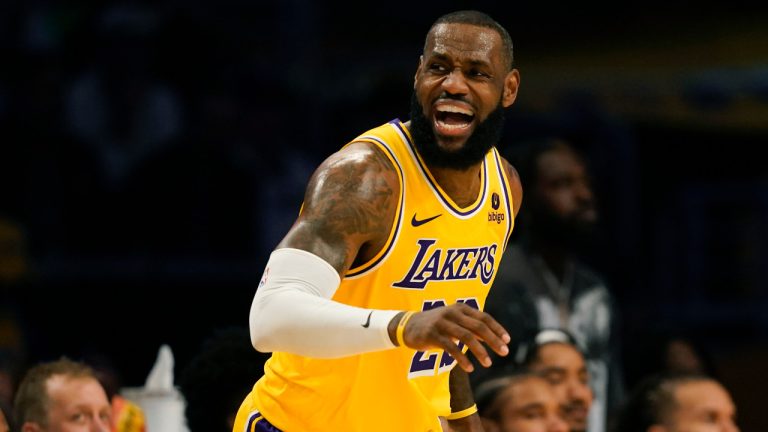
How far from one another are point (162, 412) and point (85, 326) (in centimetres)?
256

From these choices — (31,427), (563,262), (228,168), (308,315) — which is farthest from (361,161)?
(228,168)

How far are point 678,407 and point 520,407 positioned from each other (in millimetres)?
653

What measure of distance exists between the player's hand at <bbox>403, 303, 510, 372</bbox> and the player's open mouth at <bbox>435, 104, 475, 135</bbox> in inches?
30.5

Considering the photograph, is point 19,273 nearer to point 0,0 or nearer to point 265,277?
point 0,0

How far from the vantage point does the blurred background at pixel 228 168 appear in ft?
26.2

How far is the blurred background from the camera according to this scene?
7977 millimetres

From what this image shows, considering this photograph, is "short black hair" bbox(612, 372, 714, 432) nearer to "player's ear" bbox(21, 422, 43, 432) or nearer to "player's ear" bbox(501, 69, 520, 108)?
"player's ear" bbox(501, 69, 520, 108)

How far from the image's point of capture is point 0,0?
29.1 ft

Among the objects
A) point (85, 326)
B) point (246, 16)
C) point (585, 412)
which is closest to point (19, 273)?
point (85, 326)

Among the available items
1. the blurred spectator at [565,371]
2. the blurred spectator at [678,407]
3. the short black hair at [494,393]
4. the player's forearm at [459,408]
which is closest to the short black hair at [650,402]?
the blurred spectator at [678,407]

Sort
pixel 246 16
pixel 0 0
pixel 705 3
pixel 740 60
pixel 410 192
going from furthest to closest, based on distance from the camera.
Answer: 1. pixel 705 3
2. pixel 740 60
3. pixel 246 16
4. pixel 0 0
5. pixel 410 192

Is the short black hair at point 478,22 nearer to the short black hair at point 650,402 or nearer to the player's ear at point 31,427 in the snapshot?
the short black hair at point 650,402

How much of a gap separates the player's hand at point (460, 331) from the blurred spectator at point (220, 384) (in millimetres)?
2029

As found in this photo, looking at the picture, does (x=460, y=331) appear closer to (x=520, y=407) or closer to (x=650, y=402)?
(x=520, y=407)
